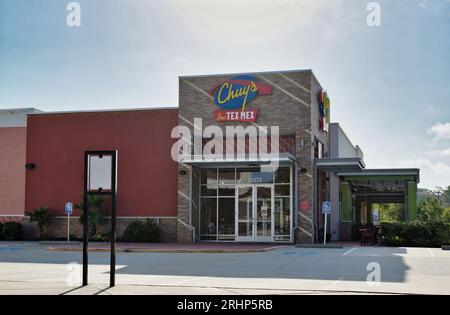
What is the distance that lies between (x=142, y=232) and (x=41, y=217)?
5.52 m

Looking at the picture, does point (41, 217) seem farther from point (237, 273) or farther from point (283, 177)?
point (237, 273)

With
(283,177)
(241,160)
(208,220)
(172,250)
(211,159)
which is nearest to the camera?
(172,250)

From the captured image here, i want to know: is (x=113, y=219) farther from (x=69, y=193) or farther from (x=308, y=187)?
(x=69, y=193)

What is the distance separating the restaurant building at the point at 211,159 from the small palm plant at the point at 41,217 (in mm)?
393

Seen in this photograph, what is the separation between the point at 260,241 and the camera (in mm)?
29266

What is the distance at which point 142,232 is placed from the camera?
29.5 meters

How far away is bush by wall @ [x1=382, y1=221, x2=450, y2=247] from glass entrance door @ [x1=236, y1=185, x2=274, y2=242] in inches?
208

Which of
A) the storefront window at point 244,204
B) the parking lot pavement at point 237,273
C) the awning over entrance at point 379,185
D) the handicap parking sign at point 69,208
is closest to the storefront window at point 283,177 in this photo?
the storefront window at point 244,204

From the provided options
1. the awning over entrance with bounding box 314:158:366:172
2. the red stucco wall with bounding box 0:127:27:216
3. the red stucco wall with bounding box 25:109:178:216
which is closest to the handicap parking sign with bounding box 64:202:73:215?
the red stucco wall with bounding box 25:109:178:216

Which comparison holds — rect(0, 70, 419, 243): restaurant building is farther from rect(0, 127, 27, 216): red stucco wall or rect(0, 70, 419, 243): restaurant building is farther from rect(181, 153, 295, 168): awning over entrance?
rect(0, 127, 27, 216): red stucco wall

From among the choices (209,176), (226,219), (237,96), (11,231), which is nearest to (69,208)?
(11,231)

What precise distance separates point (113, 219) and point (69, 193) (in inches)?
795
